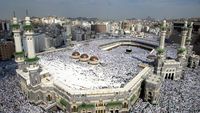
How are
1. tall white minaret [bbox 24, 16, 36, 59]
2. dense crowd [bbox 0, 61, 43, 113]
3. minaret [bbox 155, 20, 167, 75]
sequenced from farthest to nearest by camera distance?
minaret [bbox 155, 20, 167, 75], tall white minaret [bbox 24, 16, 36, 59], dense crowd [bbox 0, 61, 43, 113]

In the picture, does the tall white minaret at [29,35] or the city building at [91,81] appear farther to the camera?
the tall white minaret at [29,35]

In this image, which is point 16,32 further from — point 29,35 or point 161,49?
point 161,49

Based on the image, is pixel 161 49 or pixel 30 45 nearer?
pixel 30 45

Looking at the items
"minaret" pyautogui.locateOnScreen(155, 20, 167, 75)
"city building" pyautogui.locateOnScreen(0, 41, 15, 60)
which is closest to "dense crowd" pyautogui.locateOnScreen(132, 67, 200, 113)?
"minaret" pyautogui.locateOnScreen(155, 20, 167, 75)

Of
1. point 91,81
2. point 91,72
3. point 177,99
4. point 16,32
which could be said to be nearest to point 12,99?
point 16,32

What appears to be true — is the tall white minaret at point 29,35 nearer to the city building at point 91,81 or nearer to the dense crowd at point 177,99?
the city building at point 91,81

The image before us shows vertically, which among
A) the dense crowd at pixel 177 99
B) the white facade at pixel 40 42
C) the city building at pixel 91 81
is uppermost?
the white facade at pixel 40 42

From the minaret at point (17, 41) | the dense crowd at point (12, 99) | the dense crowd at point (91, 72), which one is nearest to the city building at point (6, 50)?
the dense crowd at point (91, 72)

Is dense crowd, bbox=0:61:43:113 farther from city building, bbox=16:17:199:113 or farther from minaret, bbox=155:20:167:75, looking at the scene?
minaret, bbox=155:20:167:75

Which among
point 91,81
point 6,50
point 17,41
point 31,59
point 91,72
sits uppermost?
point 17,41

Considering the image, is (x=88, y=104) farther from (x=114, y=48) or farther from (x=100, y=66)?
(x=114, y=48)

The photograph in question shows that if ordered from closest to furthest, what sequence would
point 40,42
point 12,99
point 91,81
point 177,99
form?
point 12,99 < point 177,99 < point 91,81 < point 40,42
